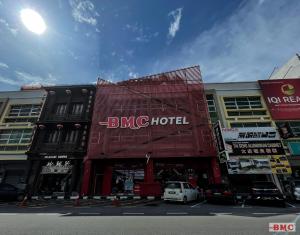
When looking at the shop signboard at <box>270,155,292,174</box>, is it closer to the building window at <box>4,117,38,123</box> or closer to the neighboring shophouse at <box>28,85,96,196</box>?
the neighboring shophouse at <box>28,85,96,196</box>

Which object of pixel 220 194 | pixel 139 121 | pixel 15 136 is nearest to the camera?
pixel 220 194

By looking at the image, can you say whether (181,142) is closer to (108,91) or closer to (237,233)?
(108,91)

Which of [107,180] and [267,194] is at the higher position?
[107,180]

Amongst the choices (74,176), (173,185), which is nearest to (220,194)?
(173,185)

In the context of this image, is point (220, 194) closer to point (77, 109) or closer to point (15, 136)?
point (77, 109)

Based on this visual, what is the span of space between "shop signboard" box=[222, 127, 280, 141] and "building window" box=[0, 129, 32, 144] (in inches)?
976

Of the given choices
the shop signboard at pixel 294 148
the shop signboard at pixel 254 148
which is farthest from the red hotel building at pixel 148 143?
the shop signboard at pixel 294 148

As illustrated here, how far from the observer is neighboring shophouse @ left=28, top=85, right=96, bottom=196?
70.9 feet

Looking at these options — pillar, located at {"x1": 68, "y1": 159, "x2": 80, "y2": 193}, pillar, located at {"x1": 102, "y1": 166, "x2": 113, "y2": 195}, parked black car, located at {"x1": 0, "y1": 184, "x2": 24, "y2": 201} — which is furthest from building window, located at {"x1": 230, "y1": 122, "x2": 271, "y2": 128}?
parked black car, located at {"x1": 0, "y1": 184, "x2": 24, "y2": 201}

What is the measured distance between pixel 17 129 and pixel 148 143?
18.0 m

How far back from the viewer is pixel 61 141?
23391 millimetres

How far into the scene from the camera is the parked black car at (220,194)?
13812 millimetres

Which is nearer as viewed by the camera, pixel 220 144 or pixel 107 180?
pixel 220 144

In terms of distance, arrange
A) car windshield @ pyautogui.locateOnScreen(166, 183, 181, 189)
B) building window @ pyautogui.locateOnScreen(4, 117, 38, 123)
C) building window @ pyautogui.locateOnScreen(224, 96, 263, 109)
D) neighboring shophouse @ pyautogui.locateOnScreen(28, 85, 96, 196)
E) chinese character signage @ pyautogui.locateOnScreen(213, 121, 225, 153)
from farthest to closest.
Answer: building window @ pyautogui.locateOnScreen(4, 117, 38, 123) → building window @ pyautogui.locateOnScreen(224, 96, 263, 109) → neighboring shophouse @ pyautogui.locateOnScreen(28, 85, 96, 196) → chinese character signage @ pyautogui.locateOnScreen(213, 121, 225, 153) → car windshield @ pyautogui.locateOnScreen(166, 183, 181, 189)
